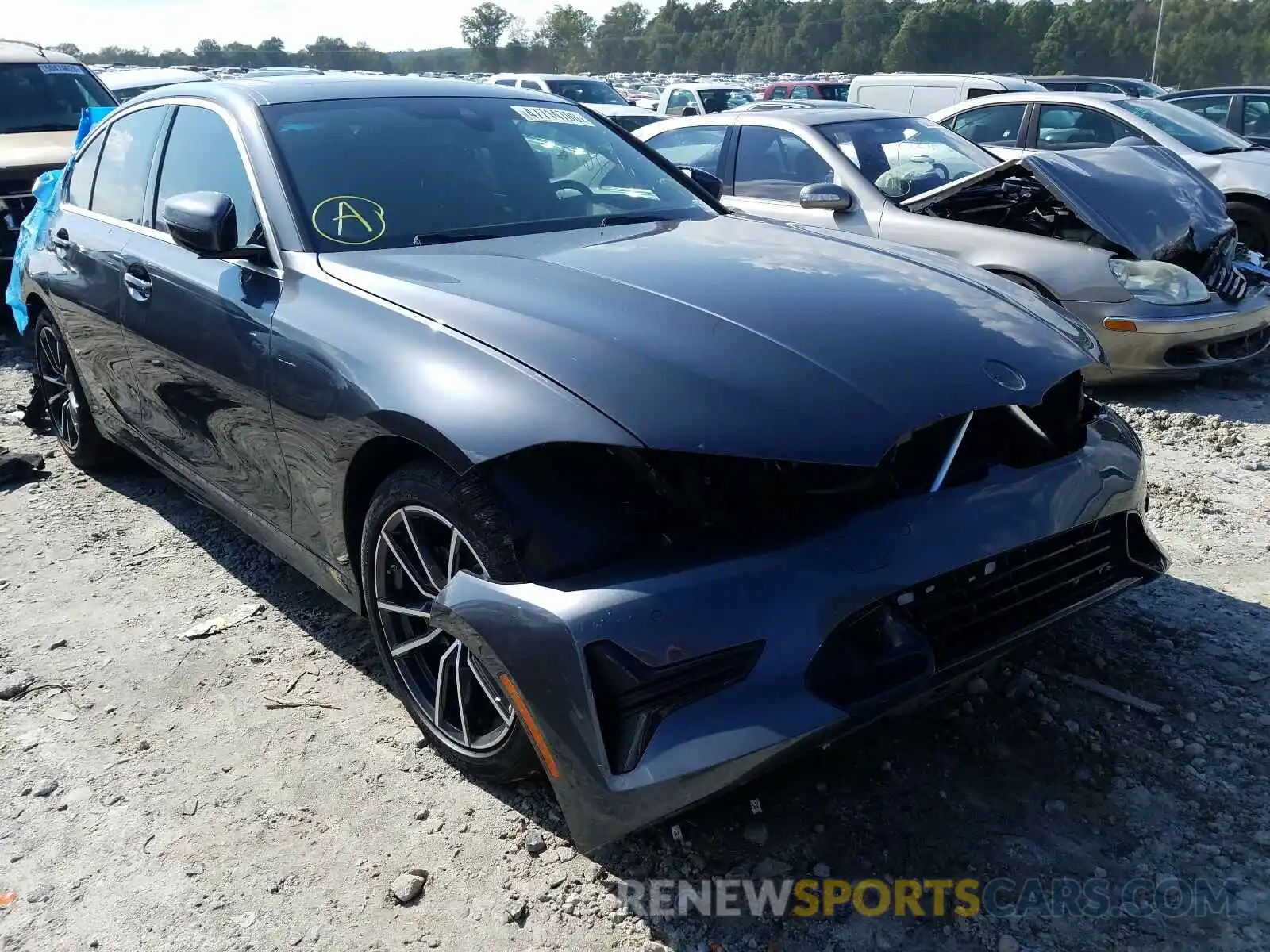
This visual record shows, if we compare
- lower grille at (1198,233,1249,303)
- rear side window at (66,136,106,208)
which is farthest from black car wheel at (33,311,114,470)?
lower grille at (1198,233,1249,303)

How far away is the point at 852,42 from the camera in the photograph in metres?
87.8

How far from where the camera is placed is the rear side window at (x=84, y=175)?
4.37 meters

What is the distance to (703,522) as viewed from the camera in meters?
2.11

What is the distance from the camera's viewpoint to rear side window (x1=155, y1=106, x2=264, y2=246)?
311cm

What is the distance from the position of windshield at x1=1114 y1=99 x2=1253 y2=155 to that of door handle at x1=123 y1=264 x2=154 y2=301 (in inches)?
301

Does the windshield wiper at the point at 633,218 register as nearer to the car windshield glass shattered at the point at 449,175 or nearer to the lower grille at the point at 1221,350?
the car windshield glass shattered at the point at 449,175

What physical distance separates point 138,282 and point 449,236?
1316 millimetres

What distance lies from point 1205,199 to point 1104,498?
13.5ft

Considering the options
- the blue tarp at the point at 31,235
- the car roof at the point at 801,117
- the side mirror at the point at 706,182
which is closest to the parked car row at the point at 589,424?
the side mirror at the point at 706,182

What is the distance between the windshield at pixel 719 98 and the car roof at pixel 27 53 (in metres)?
11.3

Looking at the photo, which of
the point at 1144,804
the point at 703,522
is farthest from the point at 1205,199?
the point at 703,522

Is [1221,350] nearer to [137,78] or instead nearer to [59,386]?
[59,386]

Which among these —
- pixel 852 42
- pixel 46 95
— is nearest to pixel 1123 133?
pixel 46 95

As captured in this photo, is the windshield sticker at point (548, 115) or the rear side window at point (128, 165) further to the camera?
the rear side window at point (128, 165)
